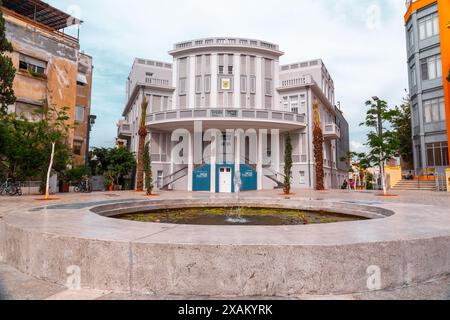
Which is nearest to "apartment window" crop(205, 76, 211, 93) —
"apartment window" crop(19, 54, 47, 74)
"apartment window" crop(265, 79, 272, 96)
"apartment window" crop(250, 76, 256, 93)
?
"apartment window" crop(250, 76, 256, 93)

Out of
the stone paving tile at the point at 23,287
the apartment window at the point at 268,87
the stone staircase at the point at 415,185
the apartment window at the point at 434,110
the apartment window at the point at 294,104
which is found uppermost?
the apartment window at the point at 268,87

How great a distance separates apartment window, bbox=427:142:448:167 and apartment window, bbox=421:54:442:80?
20.5 feet

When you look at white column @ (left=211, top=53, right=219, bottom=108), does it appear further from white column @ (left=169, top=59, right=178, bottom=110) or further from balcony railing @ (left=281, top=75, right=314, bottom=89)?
balcony railing @ (left=281, top=75, right=314, bottom=89)

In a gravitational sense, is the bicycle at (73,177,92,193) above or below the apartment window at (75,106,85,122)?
below

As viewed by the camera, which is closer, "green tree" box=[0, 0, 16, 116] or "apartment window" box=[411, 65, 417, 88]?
"green tree" box=[0, 0, 16, 116]

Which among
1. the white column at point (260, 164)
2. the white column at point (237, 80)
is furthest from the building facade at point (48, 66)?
the white column at point (260, 164)

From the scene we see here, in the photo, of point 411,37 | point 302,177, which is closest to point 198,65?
point 302,177

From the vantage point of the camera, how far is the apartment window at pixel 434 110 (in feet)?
80.0

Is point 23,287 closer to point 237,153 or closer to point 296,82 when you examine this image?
point 237,153

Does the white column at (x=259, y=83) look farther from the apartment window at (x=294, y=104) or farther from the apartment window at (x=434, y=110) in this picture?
the apartment window at (x=434, y=110)

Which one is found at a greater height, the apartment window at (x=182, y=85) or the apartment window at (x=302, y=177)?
the apartment window at (x=182, y=85)

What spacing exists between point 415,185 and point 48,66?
34.0m

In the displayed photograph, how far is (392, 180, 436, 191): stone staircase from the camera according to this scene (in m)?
22.6

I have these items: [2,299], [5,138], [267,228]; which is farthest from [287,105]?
[2,299]
